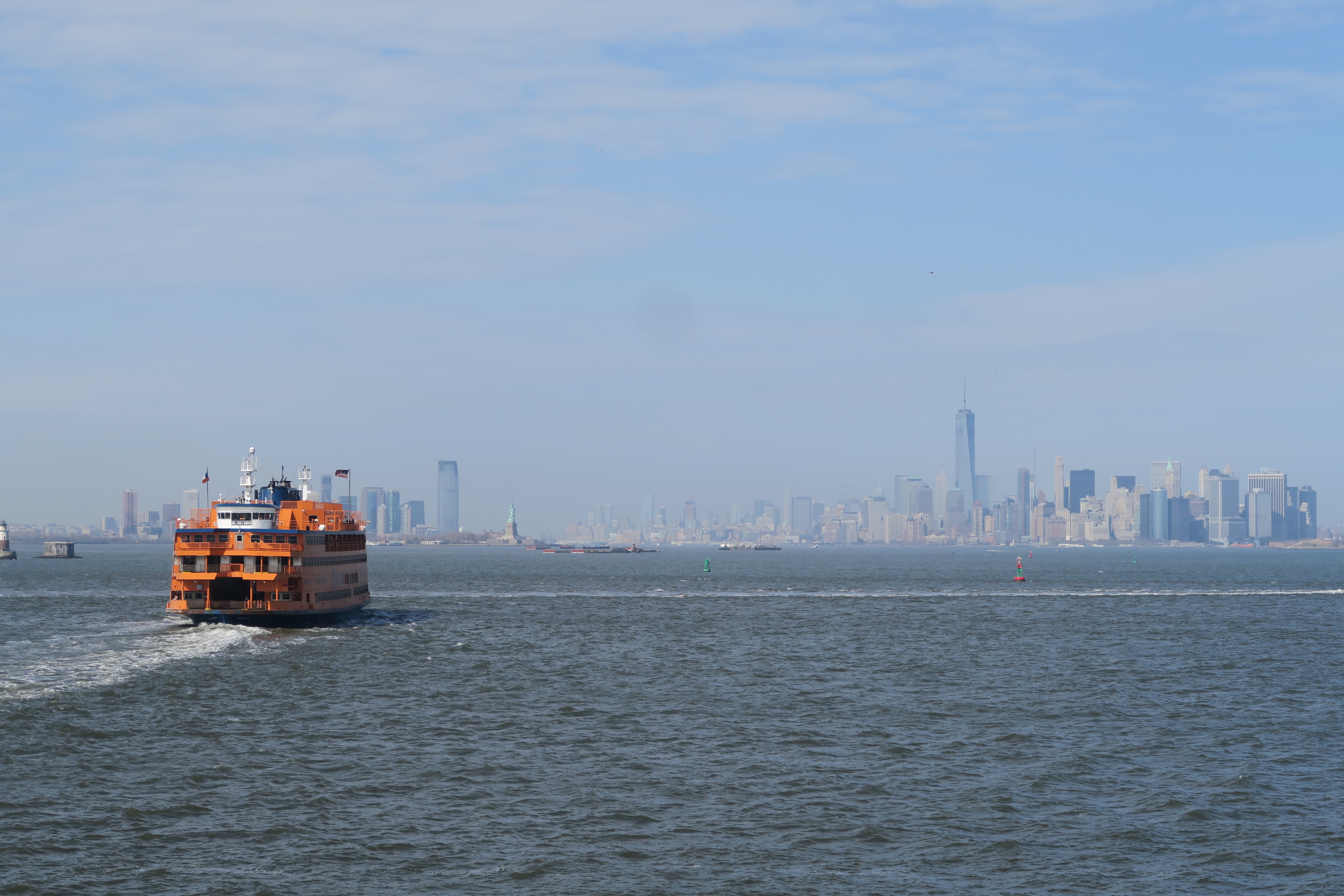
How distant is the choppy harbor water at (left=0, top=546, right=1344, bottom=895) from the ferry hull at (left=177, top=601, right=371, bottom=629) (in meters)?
1.07

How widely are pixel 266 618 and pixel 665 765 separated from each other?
182 ft

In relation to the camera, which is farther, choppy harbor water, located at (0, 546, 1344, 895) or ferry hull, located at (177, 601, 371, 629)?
ferry hull, located at (177, 601, 371, 629)

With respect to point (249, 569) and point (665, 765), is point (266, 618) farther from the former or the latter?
point (665, 765)

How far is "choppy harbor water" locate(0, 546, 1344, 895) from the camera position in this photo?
30.9 m

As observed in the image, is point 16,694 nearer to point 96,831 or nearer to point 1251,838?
point 96,831

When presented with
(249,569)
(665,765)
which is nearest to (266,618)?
(249,569)

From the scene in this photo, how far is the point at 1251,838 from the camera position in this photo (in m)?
34.1

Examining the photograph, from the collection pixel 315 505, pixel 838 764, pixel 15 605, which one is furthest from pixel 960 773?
pixel 15 605

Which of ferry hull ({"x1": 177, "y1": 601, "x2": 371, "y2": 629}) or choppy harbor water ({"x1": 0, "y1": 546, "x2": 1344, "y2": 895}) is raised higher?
ferry hull ({"x1": 177, "y1": 601, "x2": 371, "y2": 629})

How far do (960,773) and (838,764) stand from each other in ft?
13.8

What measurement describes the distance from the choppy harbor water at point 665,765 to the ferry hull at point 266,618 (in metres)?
1.07

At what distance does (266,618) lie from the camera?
90.0m

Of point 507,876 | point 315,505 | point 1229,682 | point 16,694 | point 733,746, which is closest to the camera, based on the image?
point 507,876

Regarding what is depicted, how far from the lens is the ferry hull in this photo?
8919 centimetres
